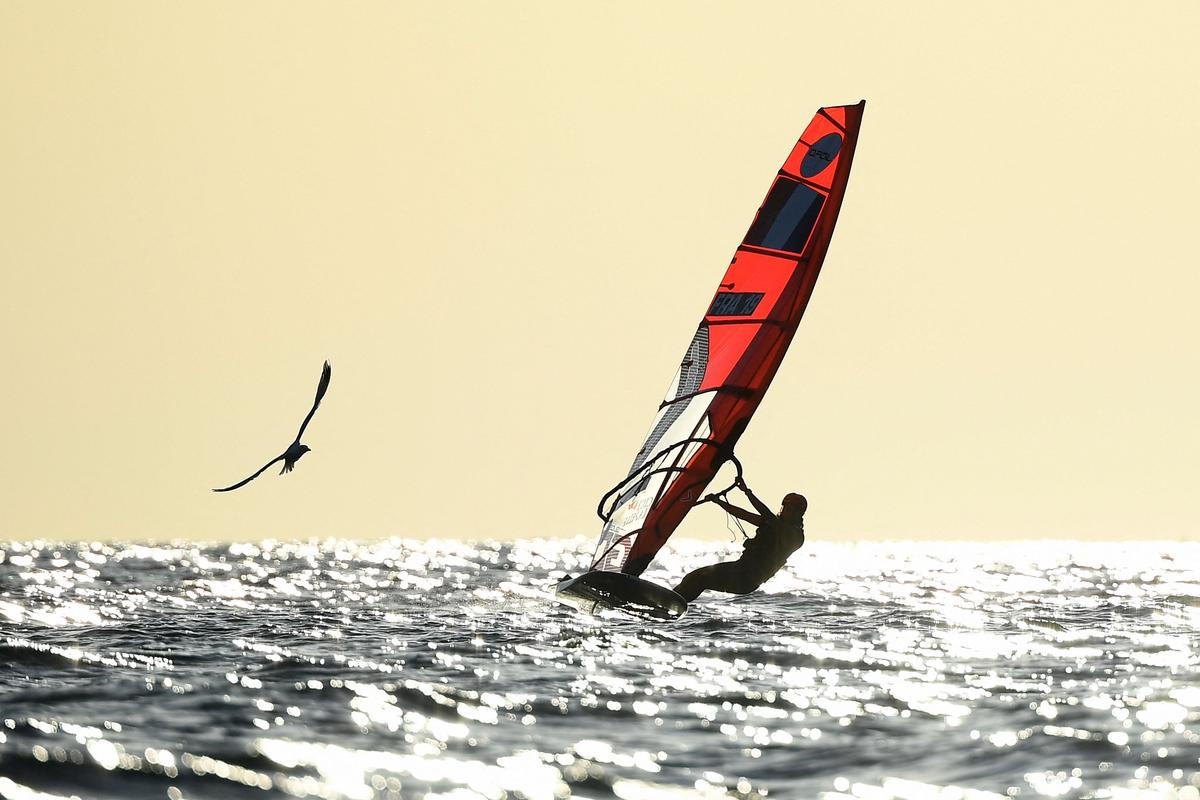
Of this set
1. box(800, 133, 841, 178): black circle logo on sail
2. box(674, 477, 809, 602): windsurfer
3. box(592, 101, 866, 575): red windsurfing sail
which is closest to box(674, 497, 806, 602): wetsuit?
box(674, 477, 809, 602): windsurfer

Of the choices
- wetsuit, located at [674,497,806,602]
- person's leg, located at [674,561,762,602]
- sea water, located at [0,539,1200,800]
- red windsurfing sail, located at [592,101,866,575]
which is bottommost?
sea water, located at [0,539,1200,800]

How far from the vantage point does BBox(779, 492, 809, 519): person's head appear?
12984 millimetres

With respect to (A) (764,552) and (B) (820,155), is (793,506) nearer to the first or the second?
(A) (764,552)

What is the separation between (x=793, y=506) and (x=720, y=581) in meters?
1.03

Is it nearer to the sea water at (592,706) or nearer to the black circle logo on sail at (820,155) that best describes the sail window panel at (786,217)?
the black circle logo on sail at (820,155)

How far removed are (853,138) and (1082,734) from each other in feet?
21.7

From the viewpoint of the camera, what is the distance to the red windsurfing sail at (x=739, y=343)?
1380 centimetres

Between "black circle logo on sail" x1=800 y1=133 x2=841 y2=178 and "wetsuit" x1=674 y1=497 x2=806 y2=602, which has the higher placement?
"black circle logo on sail" x1=800 y1=133 x2=841 y2=178

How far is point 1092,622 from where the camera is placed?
19984 mm

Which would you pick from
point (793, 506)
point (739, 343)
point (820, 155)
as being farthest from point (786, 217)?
point (793, 506)

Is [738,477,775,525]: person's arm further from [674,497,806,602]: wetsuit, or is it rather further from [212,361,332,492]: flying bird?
[212,361,332,492]: flying bird

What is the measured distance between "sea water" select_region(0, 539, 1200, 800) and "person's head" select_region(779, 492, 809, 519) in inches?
64.9

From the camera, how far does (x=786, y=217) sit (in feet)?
46.4

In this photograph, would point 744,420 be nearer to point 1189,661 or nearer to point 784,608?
point 1189,661
